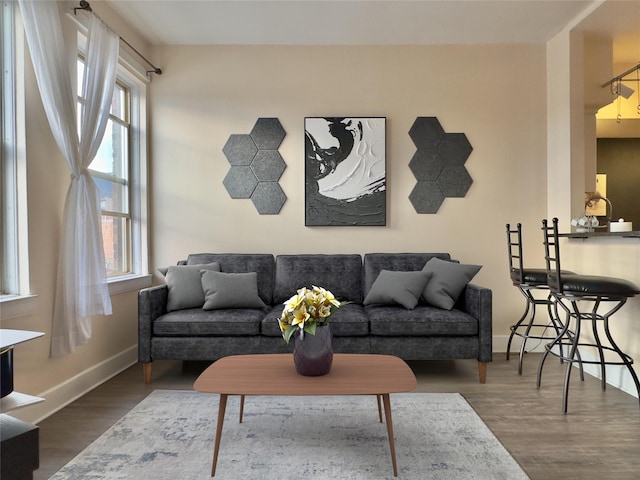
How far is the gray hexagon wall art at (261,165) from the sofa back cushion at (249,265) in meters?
0.54

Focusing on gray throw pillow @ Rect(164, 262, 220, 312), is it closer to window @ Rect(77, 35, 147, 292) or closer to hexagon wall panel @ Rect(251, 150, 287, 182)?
window @ Rect(77, 35, 147, 292)

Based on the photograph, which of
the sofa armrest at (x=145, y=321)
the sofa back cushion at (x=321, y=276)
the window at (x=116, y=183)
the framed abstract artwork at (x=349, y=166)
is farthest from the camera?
the framed abstract artwork at (x=349, y=166)

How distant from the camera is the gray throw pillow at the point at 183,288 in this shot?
321cm

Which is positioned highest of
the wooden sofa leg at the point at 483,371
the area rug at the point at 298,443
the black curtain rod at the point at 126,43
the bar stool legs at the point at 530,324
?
the black curtain rod at the point at 126,43

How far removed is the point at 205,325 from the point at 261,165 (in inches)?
65.2

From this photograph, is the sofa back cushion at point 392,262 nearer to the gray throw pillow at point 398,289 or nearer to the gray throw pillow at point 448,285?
the gray throw pillow at point 398,289

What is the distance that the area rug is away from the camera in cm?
185

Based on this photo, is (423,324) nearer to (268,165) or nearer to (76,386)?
(268,165)

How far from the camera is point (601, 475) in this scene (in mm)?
1840

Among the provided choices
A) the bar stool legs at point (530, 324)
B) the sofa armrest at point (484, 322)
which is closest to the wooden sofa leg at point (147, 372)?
the sofa armrest at point (484, 322)

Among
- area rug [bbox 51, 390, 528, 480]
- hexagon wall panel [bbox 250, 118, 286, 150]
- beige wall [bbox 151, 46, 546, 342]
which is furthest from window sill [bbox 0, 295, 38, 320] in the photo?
hexagon wall panel [bbox 250, 118, 286, 150]

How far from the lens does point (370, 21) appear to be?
11.6 ft

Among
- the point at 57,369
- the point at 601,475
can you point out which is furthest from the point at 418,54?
the point at 57,369

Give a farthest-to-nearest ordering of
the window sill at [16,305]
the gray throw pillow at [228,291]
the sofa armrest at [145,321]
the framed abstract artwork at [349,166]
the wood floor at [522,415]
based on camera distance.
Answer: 1. the framed abstract artwork at [349,166]
2. the gray throw pillow at [228,291]
3. the sofa armrest at [145,321]
4. the window sill at [16,305]
5. the wood floor at [522,415]
